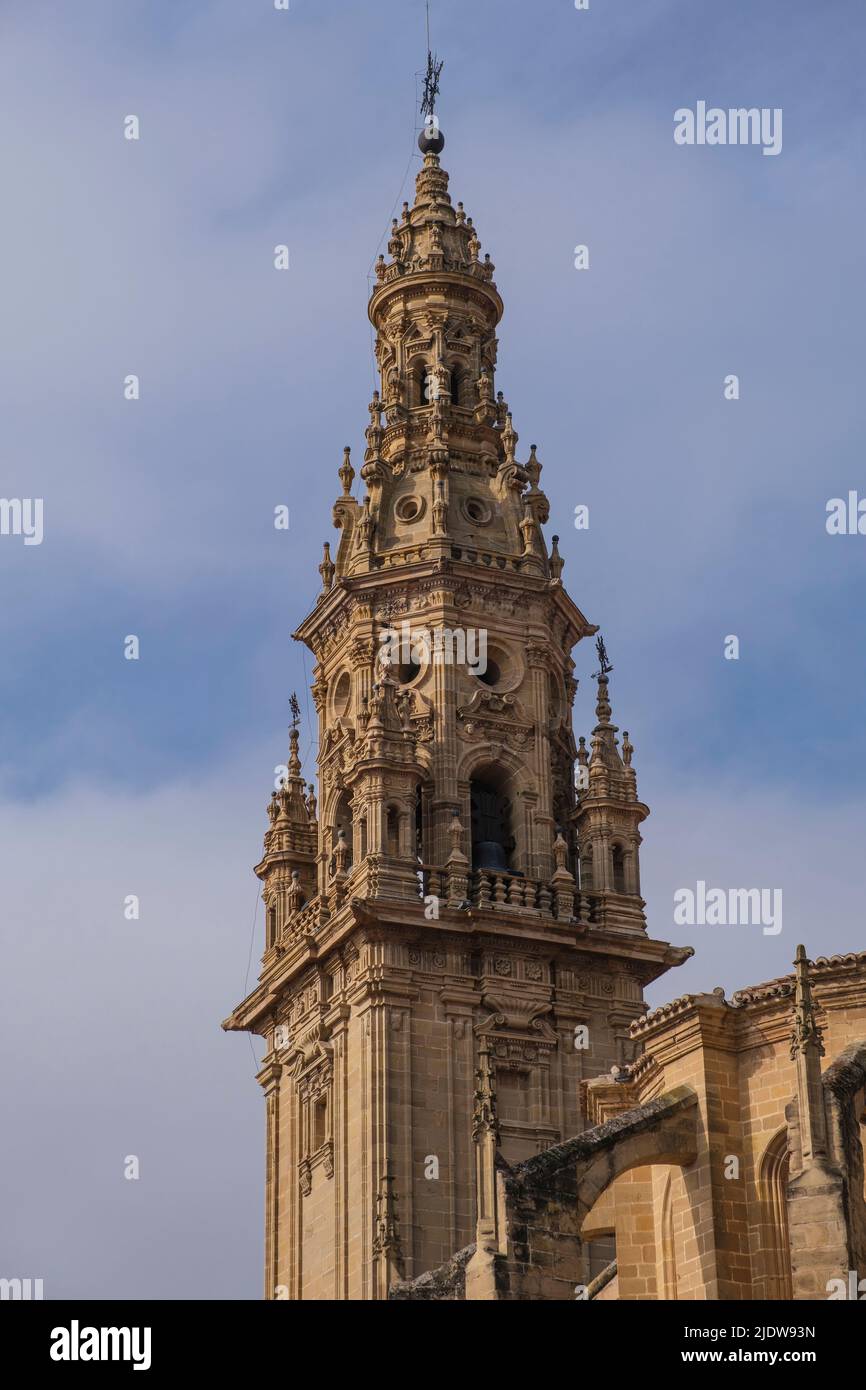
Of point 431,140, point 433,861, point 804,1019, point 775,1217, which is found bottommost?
point 775,1217

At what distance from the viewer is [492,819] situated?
174ft

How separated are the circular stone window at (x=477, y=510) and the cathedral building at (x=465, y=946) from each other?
0.20 m

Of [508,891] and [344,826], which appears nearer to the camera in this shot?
[508,891]

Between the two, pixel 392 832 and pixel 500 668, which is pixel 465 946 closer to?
pixel 392 832

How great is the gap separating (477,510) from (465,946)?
1110 centimetres

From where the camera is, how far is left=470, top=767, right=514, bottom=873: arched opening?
5209 centimetres

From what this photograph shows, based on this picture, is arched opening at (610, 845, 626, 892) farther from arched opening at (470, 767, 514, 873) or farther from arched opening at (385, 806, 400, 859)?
arched opening at (385, 806, 400, 859)

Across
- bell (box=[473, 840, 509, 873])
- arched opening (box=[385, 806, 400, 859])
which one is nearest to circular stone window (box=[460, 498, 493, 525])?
bell (box=[473, 840, 509, 873])

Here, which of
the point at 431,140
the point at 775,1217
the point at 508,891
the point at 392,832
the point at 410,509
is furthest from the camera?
the point at 431,140

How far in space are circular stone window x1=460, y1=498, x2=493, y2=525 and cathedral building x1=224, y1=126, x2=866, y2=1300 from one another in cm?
20

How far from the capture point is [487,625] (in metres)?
54.1

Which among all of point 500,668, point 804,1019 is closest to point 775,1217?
point 804,1019

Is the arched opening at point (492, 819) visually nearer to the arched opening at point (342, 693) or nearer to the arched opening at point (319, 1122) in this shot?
the arched opening at point (342, 693)
